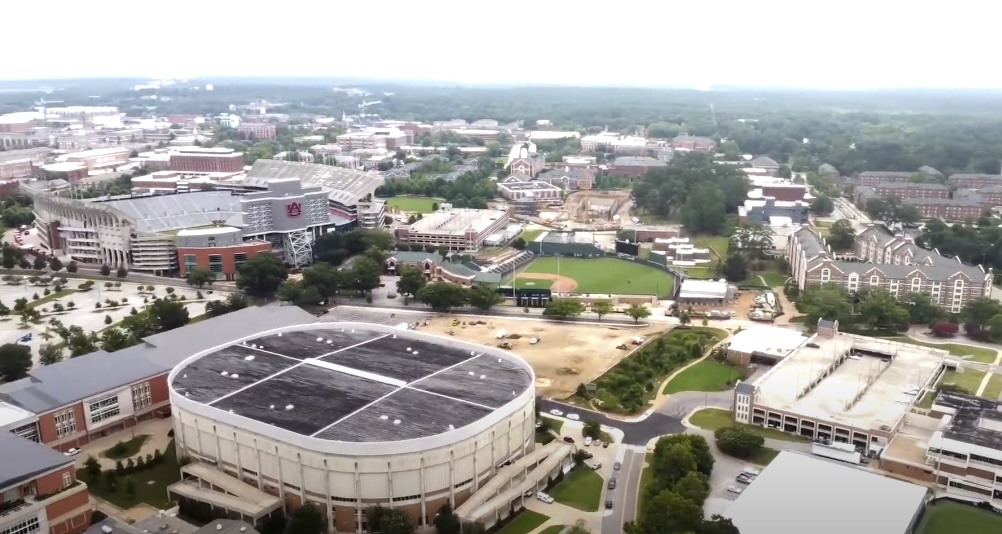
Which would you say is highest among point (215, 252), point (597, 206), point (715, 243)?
point (215, 252)

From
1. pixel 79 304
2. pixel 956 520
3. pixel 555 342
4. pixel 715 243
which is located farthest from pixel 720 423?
pixel 79 304

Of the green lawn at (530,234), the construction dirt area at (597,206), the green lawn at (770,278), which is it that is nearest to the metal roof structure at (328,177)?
the green lawn at (530,234)

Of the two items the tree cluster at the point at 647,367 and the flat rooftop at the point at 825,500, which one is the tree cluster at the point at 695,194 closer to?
the tree cluster at the point at 647,367

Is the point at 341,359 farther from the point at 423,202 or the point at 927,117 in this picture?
the point at 927,117

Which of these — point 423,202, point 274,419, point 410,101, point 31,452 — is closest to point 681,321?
point 274,419

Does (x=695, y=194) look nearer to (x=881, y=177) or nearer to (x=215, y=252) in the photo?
(x=881, y=177)
